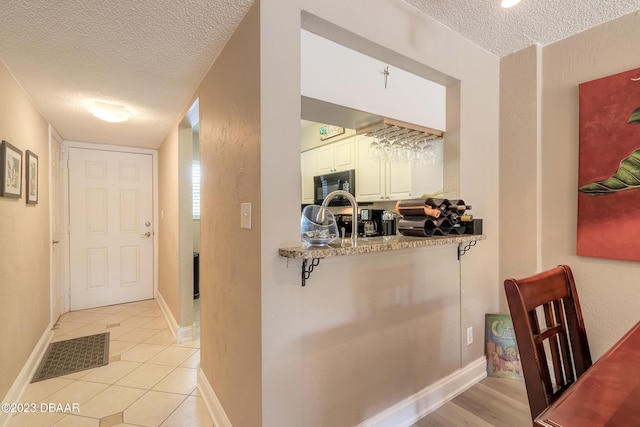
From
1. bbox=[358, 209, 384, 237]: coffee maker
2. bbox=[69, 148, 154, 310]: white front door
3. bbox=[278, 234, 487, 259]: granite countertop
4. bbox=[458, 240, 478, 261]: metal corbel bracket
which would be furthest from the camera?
bbox=[69, 148, 154, 310]: white front door

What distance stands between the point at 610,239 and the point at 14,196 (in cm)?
374

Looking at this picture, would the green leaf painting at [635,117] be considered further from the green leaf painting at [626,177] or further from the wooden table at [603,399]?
the wooden table at [603,399]

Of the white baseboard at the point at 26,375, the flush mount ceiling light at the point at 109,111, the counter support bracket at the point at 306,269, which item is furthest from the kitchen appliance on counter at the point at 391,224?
the white baseboard at the point at 26,375

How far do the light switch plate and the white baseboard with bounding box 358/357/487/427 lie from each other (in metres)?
1.14

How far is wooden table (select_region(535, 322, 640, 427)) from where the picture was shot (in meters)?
0.61

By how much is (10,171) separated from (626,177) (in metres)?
3.71

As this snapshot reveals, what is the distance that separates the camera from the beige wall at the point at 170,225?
2.86 meters

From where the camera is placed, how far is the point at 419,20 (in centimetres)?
168

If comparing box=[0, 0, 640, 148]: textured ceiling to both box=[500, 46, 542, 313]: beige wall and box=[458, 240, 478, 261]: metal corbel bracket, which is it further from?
box=[458, 240, 478, 261]: metal corbel bracket

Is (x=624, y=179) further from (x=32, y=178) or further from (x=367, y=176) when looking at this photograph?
(x=32, y=178)

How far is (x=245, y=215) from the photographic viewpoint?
135 centimetres

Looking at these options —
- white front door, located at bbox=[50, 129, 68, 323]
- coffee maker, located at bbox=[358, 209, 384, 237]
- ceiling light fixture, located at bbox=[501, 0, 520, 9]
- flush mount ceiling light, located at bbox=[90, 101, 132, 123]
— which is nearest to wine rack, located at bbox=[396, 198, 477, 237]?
ceiling light fixture, located at bbox=[501, 0, 520, 9]

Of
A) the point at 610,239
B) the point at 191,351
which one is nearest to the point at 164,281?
the point at 191,351

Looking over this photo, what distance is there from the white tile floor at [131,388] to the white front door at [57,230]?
445 mm
